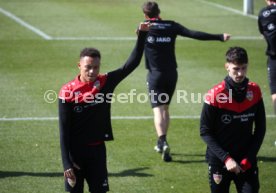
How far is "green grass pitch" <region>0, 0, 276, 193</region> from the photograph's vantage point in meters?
11.5

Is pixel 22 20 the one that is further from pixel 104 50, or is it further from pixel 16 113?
pixel 16 113

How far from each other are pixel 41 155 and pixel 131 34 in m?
12.2

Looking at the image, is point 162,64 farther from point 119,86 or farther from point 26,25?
point 26,25

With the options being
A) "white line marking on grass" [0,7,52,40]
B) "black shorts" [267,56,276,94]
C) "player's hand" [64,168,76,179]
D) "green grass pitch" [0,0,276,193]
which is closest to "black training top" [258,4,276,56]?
"black shorts" [267,56,276,94]

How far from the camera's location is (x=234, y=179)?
802cm

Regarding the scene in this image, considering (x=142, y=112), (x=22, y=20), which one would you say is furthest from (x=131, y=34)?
(x=142, y=112)

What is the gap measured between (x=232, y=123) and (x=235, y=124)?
0.04 meters

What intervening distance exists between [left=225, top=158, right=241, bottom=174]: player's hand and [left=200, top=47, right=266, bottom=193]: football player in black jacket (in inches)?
1.2

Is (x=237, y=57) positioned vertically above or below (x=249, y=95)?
above

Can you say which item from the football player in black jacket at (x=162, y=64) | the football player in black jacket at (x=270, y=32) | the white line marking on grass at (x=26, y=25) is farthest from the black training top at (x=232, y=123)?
the white line marking on grass at (x=26, y=25)

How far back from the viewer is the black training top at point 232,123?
7.88 metres

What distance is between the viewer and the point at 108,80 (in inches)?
333

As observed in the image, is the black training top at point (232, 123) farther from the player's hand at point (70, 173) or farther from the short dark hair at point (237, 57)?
the player's hand at point (70, 173)

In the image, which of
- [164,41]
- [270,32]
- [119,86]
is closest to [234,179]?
[164,41]
